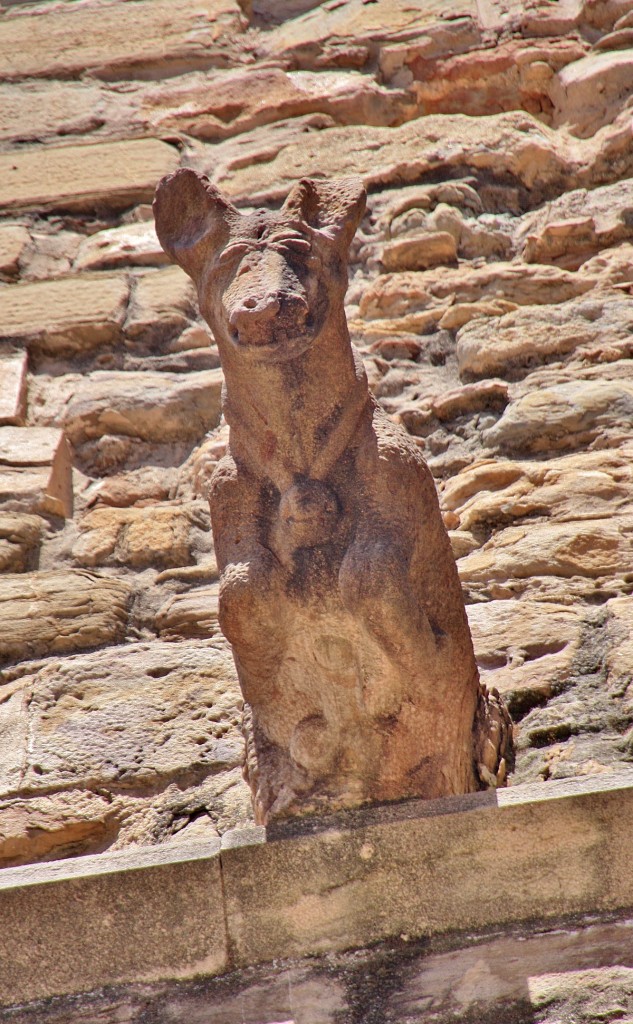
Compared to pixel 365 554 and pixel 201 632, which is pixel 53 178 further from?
pixel 365 554

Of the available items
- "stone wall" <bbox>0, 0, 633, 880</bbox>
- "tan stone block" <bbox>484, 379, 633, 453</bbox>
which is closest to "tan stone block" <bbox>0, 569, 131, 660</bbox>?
"stone wall" <bbox>0, 0, 633, 880</bbox>

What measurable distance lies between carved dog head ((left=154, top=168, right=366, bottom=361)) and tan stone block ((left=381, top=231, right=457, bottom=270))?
1782 millimetres

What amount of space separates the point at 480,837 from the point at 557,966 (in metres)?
0.24

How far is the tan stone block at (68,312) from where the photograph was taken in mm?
4289

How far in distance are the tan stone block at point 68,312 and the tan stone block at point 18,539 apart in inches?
34.9

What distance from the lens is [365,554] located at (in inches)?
85.0

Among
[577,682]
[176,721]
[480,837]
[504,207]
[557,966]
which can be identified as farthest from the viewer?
[504,207]

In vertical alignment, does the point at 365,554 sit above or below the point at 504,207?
below

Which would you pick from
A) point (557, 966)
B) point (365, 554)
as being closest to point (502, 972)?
point (557, 966)

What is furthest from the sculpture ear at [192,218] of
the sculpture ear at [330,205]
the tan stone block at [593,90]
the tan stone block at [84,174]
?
the tan stone block at [593,90]

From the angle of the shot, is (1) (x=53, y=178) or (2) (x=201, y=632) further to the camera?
(1) (x=53, y=178)

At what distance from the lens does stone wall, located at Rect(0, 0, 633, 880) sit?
2.94 meters

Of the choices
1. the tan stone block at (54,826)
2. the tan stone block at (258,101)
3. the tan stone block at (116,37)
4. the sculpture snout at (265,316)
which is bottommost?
the tan stone block at (54,826)

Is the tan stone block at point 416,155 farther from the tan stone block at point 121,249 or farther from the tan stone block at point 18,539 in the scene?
the tan stone block at point 18,539
